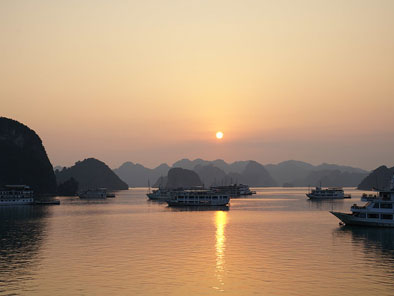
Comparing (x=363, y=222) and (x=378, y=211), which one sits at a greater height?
(x=378, y=211)

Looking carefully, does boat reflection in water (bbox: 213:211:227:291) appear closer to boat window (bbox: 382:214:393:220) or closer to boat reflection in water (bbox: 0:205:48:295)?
boat reflection in water (bbox: 0:205:48:295)

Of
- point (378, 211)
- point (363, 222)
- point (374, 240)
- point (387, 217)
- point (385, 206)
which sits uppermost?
point (385, 206)

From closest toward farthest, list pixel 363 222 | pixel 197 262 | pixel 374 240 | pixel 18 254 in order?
1. pixel 197 262
2. pixel 18 254
3. pixel 374 240
4. pixel 363 222

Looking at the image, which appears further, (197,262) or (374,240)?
(374,240)

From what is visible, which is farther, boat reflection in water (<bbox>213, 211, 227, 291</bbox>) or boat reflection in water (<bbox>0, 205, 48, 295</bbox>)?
boat reflection in water (<bbox>213, 211, 227, 291</bbox>)

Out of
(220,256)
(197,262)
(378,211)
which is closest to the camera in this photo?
(197,262)

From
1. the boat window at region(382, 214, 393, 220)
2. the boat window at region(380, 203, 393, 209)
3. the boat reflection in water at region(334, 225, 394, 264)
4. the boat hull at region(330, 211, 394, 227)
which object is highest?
the boat window at region(380, 203, 393, 209)

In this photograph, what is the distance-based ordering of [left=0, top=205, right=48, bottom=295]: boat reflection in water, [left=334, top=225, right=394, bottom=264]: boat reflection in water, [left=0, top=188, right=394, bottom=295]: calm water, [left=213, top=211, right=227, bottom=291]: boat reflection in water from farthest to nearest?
1. [left=334, top=225, right=394, bottom=264]: boat reflection in water
2. [left=213, top=211, right=227, bottom=291]: boat reflection in water
3. [left=0, top=205, right=48, bottom=295]: boat reflection in water
4. [left=0, top=188, right=394, bottom=295]: calm water

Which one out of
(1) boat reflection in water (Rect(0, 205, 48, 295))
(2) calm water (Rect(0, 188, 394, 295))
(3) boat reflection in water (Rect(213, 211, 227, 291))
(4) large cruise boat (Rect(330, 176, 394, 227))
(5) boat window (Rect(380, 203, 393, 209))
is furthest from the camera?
(5) boat window (Rect(380, 203, 393, 209))

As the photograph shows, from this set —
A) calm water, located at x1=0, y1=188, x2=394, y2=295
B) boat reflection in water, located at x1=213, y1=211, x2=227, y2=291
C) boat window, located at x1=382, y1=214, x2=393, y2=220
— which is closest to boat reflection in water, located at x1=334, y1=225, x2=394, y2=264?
calm water, located at x1=0, y1=188, x2=394, y2=295

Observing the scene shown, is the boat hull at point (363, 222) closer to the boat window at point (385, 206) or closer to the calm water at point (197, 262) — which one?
the calm water at point (197, 262)

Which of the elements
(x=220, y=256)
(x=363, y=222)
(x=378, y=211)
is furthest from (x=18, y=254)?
(x=378, y=211)

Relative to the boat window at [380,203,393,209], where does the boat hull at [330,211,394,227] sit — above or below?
below

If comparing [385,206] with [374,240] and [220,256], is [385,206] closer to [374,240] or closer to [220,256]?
[374,240]
